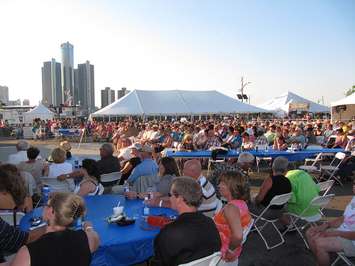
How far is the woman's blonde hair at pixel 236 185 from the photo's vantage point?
146 inches

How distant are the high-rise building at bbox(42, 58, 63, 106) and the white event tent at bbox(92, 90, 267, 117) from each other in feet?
436

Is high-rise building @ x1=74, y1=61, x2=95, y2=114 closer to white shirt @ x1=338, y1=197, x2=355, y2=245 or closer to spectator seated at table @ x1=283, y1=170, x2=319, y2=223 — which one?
spectator seated at table @ x1=283, y1=170, x2=319, y2=223

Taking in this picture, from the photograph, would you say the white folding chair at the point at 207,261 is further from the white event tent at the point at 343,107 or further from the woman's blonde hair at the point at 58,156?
the white event tent at the point at 343,107

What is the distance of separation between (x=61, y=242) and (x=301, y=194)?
3.67 m

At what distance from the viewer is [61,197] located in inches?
103

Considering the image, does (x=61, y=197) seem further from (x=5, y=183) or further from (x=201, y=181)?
(x=201, y=181)

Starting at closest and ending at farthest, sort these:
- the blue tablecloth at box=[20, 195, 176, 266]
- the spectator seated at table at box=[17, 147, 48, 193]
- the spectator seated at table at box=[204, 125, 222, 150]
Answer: the blue tablecloth at box=[20, 195, 176, 266], the spectator seated at table at box=[17, 147, 48, 193], the spectator seated at table at box=[204, 125, 222, 150]

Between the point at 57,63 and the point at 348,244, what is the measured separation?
164602 millimetres

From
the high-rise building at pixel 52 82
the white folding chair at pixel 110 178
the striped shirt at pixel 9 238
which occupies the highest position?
the high-rise building at pixel 52 82

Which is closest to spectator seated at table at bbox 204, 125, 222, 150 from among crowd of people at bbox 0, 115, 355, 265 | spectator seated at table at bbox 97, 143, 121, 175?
crowd of people at bbox 0, 115, 355, 265

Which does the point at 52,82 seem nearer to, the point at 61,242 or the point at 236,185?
the point at 236,185

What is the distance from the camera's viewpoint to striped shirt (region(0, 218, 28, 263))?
292 cm

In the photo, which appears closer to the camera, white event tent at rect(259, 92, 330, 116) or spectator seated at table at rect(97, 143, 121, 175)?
spectator seated at table at rect(97, 143, 121, 175)

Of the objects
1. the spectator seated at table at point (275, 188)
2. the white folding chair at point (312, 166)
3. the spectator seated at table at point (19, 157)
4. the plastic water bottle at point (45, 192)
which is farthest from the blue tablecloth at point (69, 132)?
the spectator seated at table at point (275, 188)
